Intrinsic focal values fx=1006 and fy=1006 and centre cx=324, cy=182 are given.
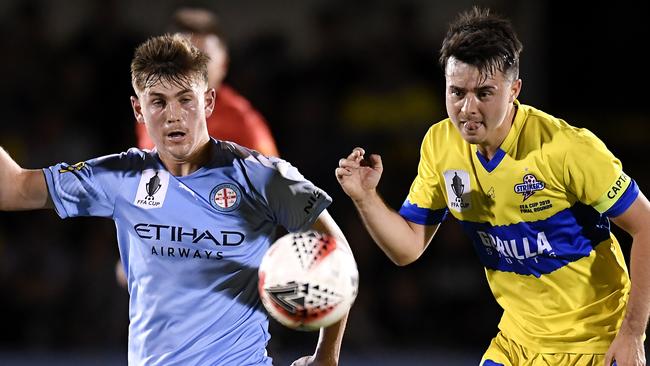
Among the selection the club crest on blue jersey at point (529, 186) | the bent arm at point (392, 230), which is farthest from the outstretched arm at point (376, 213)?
the club crest on blue jersey at point (529, 186)

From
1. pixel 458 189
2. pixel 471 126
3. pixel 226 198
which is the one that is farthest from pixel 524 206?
pixel 226 198

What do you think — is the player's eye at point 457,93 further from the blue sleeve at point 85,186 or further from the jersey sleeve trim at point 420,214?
the blue sleeve at point 85,186

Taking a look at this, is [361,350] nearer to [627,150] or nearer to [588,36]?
[627,150]

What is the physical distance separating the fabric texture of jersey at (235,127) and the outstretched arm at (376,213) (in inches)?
65.8

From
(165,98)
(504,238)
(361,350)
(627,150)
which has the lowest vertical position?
(361,350)

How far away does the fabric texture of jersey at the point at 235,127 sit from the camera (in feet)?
18.7

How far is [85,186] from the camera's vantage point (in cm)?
393

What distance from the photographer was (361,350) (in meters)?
8.11

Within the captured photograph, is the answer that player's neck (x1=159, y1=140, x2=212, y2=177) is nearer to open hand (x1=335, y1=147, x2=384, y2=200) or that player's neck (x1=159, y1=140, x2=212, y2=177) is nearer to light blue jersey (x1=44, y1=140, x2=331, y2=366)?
light blue jersey (x1=44, y1=140, x2=331, y2=366)

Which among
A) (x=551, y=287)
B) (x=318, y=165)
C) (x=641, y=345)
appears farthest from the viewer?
(x=318, y=165)

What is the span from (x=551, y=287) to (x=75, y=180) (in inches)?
76.8

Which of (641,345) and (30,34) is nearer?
(641,345)

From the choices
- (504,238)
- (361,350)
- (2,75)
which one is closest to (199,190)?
(504,238)

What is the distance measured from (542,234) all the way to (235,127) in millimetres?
2256
